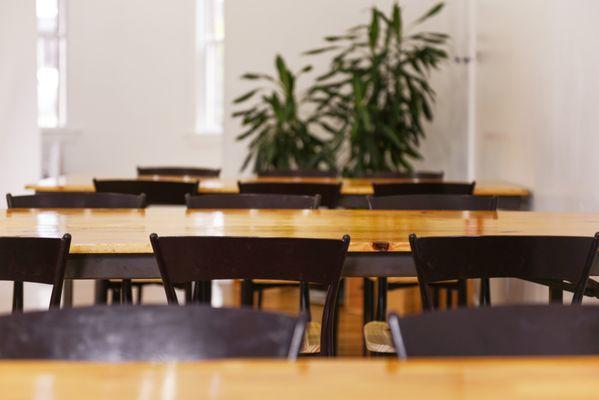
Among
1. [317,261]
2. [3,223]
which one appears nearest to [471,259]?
[317,261]

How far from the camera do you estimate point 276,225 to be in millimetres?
2898

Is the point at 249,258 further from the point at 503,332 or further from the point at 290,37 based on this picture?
the point at 290,37

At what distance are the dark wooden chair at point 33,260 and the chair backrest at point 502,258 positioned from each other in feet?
2.72

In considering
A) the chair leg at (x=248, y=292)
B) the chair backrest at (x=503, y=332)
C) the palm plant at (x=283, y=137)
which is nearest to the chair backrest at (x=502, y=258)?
the chair backrest at (x=503, y=332)

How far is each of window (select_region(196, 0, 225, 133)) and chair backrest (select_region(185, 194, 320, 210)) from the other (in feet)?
20.9

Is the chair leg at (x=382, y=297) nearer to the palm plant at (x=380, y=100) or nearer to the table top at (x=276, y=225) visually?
the table top at (x=276, y=225)

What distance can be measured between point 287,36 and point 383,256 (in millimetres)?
5152

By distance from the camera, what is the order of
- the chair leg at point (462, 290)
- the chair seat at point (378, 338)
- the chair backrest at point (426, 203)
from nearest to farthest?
the chair seat at point (378, 338), the chair backrest at point (426, 203), the chair leg at point (462, 290)

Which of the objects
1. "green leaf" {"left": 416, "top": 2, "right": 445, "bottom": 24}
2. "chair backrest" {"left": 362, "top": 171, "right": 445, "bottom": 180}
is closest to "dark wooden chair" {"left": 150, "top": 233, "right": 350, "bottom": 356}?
"chair backrest" {"left": 362, "top": 171, "right": 445, "bottom": 180}

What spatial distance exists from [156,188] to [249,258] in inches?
99.7

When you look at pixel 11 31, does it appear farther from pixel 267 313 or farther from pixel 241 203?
pixel 267 313

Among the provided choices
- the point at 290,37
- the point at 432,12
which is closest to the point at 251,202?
the point at 432,12

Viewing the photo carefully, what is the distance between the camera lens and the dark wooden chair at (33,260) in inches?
91.6

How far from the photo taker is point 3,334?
4.65ft
